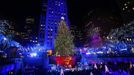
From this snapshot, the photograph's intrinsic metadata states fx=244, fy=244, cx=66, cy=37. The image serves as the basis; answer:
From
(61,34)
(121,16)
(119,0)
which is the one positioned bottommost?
(61,34)

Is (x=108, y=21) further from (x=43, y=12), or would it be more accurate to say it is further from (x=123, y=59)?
(x=43, y=12)

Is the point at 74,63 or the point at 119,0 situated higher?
the point at 119,0

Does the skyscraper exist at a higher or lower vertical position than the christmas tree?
higher

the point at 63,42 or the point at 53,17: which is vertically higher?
the point at 53,17

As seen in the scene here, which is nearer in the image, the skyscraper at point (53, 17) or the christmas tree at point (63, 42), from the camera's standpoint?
the christmas tree at point (63, 42)

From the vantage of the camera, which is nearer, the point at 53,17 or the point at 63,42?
the point at 63,42

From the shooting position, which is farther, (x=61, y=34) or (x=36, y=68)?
(x=61, y=34)

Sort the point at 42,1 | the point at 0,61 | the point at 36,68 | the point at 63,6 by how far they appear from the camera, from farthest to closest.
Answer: the point at 42,1, the point at 63,6, the point at 36,68, the point at 0,61

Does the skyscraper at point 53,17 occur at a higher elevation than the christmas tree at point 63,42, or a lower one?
higher

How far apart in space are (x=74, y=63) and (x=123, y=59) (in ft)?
29.1

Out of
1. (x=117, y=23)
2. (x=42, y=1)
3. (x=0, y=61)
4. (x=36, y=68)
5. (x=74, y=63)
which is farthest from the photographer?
(x=42, y=1)

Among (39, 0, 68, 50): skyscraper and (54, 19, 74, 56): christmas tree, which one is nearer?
(54, 19, 74, 56): christmas tree

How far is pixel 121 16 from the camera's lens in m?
83.6

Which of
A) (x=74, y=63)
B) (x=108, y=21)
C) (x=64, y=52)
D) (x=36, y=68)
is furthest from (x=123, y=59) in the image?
(x=108, y=21)
